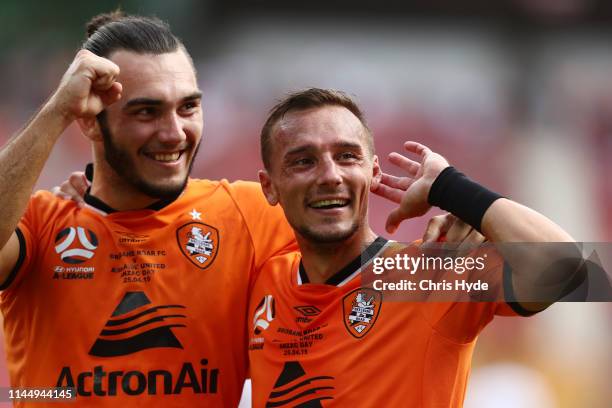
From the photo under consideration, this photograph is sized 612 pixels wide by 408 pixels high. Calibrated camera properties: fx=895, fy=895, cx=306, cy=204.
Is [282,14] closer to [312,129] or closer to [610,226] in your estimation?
[610,226]

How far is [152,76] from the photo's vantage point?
153 inches

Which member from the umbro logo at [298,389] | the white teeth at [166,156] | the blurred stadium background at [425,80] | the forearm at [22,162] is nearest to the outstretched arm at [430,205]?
the umbro logo at [298,389]

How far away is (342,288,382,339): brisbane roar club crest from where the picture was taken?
342 cm

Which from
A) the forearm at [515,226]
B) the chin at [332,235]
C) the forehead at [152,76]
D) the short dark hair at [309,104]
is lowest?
the forearm at [515,226]

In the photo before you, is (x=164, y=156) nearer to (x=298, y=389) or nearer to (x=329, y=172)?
(x=329, y=172)

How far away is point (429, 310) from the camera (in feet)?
10.7

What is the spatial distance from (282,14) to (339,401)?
1044 centimetres

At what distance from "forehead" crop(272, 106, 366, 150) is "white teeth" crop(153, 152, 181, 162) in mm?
461

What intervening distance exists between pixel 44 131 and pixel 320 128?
109 cm

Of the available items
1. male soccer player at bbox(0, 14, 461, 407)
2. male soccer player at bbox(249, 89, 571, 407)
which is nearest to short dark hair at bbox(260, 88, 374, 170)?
male soccer player at bbox(249, 89, 571, 407)

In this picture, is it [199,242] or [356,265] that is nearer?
[356,265]

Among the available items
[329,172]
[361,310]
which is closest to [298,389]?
[361,310]

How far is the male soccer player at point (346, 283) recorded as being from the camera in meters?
3.21

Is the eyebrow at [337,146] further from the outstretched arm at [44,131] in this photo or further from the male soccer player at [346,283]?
the outstretched arm at [44,131]
